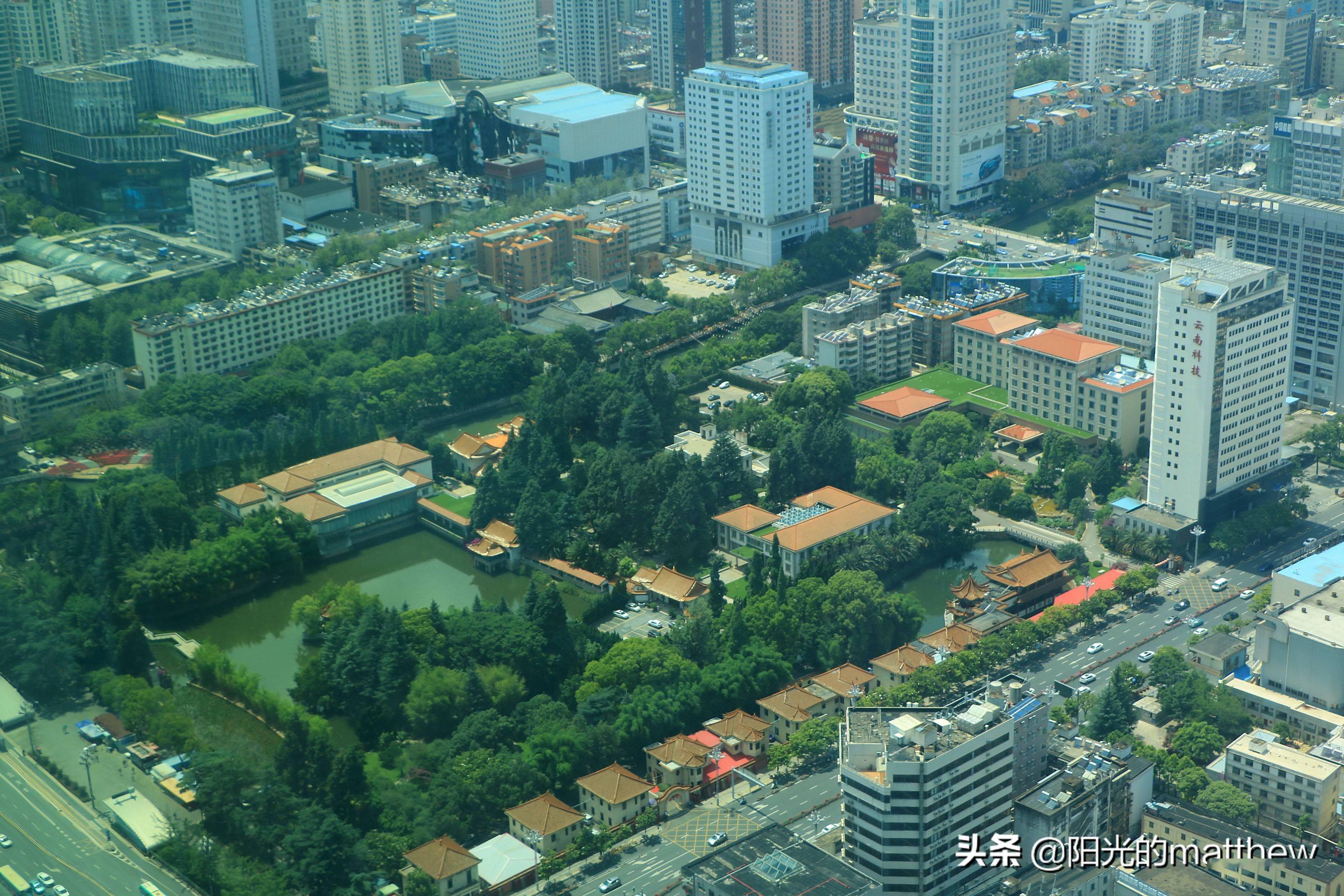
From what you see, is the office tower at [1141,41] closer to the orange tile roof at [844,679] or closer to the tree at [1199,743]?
the orange tile roof at [844,679]

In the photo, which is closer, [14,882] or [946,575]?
[14,882]

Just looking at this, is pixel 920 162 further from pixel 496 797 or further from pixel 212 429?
pixel 496 797

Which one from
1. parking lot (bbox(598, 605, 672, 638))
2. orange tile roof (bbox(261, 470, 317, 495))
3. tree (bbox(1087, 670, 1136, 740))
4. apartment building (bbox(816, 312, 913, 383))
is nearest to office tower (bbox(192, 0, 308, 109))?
apartment building (bbox(816, 312, 913, 383))

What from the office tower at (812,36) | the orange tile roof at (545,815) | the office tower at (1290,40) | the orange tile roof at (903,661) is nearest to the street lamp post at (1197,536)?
the orange tile roof at (903,661)

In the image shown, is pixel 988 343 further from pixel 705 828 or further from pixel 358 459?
pixel 705 828

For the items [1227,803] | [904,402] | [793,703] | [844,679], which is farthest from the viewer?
[904,402]

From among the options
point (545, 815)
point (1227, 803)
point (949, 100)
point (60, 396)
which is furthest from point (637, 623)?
point (949, 100)

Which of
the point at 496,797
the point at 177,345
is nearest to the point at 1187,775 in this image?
the point at 496,797
